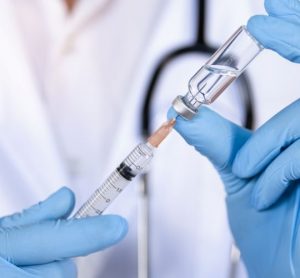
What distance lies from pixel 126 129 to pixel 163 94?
0.26 feet

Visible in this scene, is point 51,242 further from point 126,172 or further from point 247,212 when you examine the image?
point 247,212

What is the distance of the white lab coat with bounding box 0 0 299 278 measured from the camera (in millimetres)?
1019

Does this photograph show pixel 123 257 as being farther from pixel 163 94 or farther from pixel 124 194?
pixel 163 94

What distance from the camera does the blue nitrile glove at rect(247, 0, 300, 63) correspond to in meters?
0.72

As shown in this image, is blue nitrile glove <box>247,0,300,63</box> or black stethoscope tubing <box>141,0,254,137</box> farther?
black stethoscope tubing <box>141,0,254,137</box>

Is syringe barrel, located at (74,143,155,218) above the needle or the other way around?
the other way around

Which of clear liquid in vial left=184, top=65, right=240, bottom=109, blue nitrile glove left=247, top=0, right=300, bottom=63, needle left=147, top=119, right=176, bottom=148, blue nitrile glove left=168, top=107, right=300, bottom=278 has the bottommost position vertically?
blue nitrile glove left=168, top=107, right=300, bottom=278

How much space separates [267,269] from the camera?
2.61 ft

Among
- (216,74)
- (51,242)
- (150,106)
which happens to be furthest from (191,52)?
(51,242)

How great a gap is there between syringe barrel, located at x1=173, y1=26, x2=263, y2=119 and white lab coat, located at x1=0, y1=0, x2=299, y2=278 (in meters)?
0.27

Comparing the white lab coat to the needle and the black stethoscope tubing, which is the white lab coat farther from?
the needle

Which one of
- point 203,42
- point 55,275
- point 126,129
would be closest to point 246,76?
point 203,42

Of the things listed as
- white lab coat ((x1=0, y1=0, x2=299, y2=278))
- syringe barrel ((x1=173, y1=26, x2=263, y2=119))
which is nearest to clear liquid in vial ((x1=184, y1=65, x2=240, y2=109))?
syringe barrel ((x1=173, y1=26, x2=263, y2=119))

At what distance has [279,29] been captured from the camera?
717 millimetres
